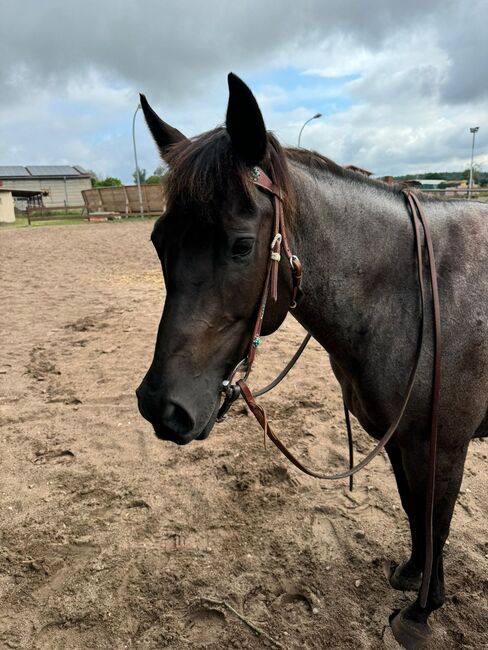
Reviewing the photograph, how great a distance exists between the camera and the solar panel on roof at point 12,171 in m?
71.1

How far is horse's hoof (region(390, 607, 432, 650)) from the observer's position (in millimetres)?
2348

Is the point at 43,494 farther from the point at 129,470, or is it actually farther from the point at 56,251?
the point at 56,251

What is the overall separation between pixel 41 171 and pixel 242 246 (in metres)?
84.4

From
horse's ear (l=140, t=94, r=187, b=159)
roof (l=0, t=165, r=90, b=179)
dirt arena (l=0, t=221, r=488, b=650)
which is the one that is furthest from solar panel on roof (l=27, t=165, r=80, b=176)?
horse's ear (l=140, t=94, r=187, b=159)

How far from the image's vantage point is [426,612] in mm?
2412

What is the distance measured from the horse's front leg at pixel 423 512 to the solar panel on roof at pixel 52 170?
80.3 meters

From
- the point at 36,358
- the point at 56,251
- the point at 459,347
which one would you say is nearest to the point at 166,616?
the point at 459,347

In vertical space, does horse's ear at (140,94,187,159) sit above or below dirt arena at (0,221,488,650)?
above

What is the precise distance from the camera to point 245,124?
1664 millimetres

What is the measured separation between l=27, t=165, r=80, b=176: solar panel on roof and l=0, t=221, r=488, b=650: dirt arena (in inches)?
3043

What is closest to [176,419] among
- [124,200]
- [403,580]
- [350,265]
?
[350,265]

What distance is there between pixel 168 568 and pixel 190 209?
7.60 ft

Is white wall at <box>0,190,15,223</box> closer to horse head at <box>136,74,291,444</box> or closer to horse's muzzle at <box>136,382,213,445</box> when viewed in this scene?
horse head at <box>136,74,291,444</box>

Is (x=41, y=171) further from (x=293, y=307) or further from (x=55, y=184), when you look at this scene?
(x=293, y=307)
